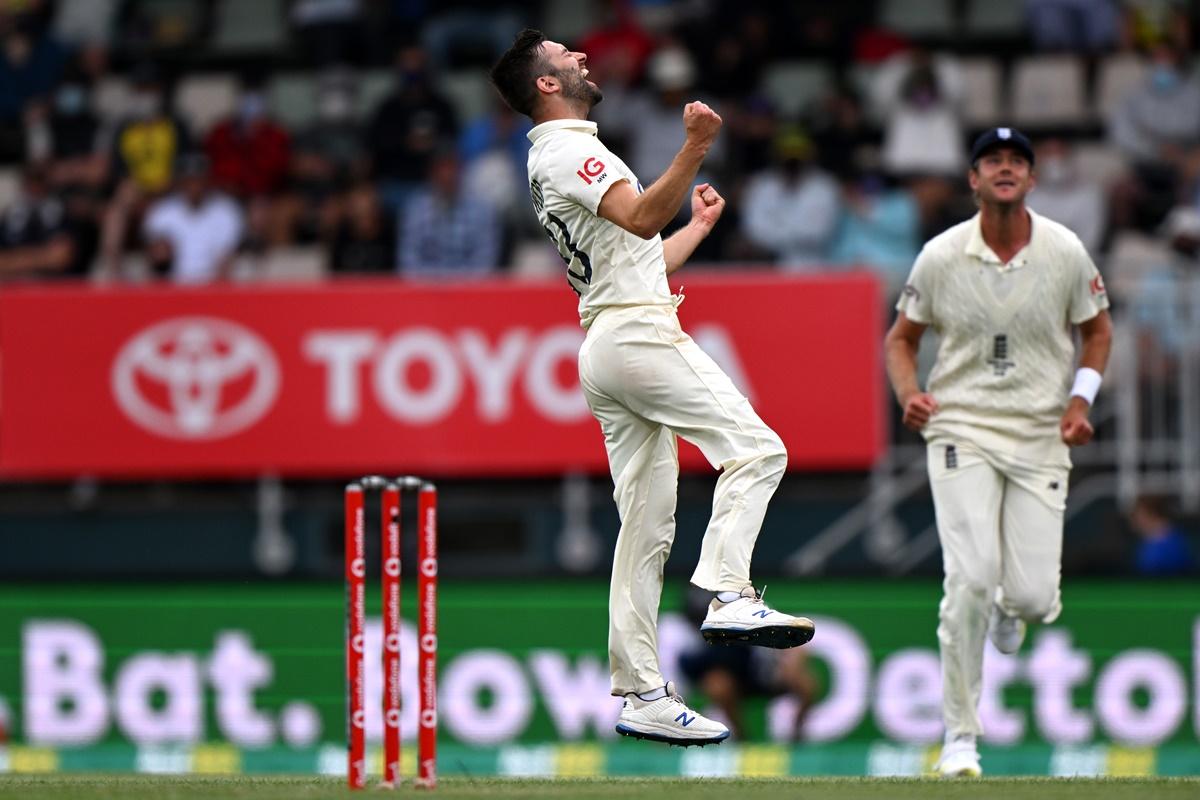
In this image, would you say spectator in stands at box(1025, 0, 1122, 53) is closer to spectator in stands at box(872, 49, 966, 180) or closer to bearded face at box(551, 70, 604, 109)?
spectator in stands at box(872, 49, 966, 180)

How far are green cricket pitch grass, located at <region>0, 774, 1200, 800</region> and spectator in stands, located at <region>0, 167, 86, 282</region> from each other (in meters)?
8.13

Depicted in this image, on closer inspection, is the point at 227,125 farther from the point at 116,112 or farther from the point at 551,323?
the point at 551,323

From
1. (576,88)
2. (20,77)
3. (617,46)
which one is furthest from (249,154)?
(576,88)

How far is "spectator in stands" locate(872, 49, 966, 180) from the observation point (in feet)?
58.2

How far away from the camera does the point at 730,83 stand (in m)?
19.2

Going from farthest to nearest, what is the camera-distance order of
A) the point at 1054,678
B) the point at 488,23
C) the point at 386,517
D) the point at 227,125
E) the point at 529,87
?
the point at 488,23, the point at 227,125, the point at 1054,678, the point at 529,87, the point at 386,517

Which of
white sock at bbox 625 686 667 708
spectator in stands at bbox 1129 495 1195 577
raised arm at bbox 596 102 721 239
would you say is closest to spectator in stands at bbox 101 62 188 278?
spectator in stands at bbox 1129 495 1195 577

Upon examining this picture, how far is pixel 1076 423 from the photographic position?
9.91 m

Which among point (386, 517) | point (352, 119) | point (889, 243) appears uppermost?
point (352, 119)

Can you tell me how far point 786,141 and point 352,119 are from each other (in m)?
4.03

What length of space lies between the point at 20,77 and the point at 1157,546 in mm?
10979

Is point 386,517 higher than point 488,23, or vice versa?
point 488,23

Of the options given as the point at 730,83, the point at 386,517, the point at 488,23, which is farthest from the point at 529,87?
the point at 488,23

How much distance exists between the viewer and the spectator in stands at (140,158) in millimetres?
Result: 17938
